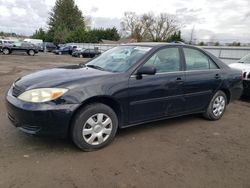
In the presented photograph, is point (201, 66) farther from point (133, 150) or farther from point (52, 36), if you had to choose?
point (52, 36)

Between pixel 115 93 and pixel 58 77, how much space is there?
87cm

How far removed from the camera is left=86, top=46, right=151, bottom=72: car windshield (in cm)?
443

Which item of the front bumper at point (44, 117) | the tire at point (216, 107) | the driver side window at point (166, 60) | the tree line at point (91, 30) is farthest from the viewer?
the tree line at point (91, 30)

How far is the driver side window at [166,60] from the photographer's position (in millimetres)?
4582

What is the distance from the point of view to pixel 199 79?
16.9ft

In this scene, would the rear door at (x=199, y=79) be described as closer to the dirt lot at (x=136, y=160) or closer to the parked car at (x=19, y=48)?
the dirt lot at (x=136, y=160)

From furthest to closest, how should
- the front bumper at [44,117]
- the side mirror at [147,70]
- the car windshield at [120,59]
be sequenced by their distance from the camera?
the car windshield at [120,59] < the side mirror at [147,70] < the front bumper at [44,117]

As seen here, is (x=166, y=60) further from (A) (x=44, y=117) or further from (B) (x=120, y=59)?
(A) (x=44, y=117)

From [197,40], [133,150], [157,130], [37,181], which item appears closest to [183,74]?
Result: [157,130]

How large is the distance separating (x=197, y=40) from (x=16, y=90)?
1232 inches

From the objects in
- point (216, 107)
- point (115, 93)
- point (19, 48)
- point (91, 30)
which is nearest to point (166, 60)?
point (115, 93)

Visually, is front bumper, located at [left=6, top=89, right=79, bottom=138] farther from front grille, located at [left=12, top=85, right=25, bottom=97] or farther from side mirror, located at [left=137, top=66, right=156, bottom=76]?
side mirror, located at [left=137, top=66, right=156, bottom=76]

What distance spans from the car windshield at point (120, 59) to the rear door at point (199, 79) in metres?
0.98

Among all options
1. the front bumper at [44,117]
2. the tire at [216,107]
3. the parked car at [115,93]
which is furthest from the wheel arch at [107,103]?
the tire at [216,107]
